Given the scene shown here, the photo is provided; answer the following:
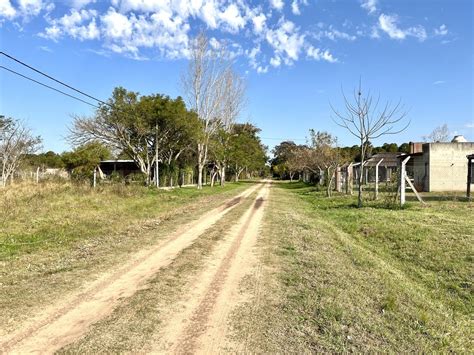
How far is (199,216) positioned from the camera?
15602mm

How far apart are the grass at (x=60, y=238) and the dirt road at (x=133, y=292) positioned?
353 millimetres

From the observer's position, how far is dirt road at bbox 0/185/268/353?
13.9 feet

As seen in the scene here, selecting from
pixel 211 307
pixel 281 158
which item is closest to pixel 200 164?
pixel 211 307

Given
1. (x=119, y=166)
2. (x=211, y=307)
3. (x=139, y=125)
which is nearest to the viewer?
(x=211, y=307)

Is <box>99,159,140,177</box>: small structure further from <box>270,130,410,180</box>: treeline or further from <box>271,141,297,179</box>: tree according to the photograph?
<box>271,141,297,179</box>: tree

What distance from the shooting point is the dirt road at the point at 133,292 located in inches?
167

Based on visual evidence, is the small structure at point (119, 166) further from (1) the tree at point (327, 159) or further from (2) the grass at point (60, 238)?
(2) the grass at point (60, 238)

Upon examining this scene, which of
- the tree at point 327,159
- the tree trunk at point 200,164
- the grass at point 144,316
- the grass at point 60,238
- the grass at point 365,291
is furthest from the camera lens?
the tree trunk at point 200,164

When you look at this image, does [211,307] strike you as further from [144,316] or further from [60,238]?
[60,238]

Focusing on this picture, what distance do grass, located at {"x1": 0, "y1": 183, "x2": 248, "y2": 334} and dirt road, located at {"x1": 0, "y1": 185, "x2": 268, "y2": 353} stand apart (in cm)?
35

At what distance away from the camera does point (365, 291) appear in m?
6.30

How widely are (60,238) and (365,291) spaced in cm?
795

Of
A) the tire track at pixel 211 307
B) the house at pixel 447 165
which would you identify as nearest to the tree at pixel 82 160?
the house at pixel 447 165

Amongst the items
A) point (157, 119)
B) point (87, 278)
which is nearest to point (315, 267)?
point (87, 278)
